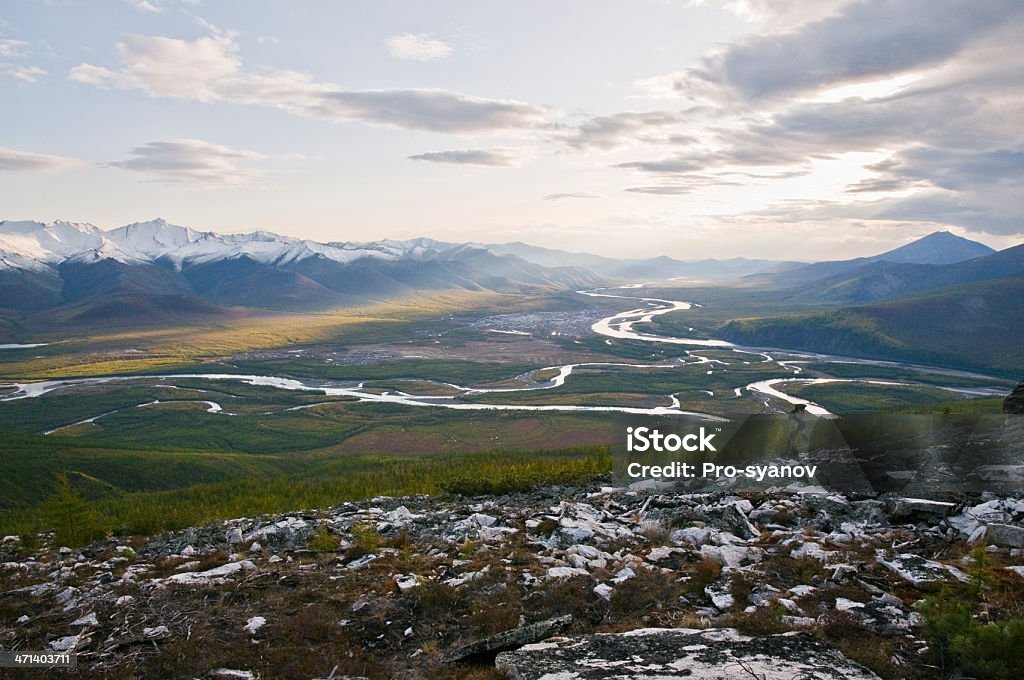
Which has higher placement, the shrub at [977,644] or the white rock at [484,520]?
the shrub at [977,644]

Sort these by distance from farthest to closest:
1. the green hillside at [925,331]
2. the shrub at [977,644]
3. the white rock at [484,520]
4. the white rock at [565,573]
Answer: the green hillside at [925,331], the white rock at [484,520], the white rock at [565,573], the shrub at [977,644]

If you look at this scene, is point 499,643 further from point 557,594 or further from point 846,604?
point 846,604

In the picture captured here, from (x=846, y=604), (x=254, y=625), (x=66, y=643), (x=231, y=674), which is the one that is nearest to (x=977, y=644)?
(x=846, y=604)

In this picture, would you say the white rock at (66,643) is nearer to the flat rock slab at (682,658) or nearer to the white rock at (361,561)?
the white rock at (361,561)

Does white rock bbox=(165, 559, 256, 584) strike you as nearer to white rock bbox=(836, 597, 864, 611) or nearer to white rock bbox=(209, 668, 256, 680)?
white rock bbox=(209, 668, 256, 680)

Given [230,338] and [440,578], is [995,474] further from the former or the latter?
[230,338]

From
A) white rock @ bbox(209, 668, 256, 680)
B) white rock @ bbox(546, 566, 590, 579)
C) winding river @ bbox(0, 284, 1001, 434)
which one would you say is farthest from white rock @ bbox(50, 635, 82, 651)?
winding river @ bbox(0, 284, 1001, 434)

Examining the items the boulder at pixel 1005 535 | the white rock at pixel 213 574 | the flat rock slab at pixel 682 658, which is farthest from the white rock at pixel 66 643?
the boulder at pixel 1005 535
